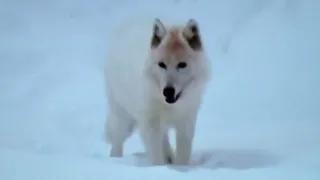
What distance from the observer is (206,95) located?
7664 mm

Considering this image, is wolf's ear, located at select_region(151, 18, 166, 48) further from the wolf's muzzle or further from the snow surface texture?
the snow surface texture

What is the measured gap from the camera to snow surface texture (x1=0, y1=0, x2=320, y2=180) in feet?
13.0

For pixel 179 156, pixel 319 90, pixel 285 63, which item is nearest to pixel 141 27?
pixel 179 156

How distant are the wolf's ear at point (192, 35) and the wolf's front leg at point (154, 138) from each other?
0.56 m

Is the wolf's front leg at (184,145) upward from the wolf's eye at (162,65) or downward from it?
downward

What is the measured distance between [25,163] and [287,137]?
2781 millimetres

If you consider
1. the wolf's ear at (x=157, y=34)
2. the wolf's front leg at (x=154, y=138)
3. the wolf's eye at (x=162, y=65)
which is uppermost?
the wolf's ear at (x=157, y=34)

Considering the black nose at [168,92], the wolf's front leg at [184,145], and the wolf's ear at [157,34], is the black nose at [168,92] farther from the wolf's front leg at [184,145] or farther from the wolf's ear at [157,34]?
the wolf's front leg at [184,145]

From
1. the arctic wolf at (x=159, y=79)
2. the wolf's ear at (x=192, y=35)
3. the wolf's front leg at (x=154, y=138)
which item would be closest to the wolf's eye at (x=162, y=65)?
the arctic wolf at (x=159, y=79)

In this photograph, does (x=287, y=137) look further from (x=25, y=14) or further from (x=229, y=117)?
(x=25, y=14)

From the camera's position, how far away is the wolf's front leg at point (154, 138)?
4.49m

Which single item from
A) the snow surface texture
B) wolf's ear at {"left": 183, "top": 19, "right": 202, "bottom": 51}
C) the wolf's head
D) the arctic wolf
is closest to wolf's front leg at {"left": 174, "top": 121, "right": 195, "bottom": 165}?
the arctic wolf

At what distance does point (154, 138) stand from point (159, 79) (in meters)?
0.48

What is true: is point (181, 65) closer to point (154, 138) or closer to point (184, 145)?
point (154, 138)
